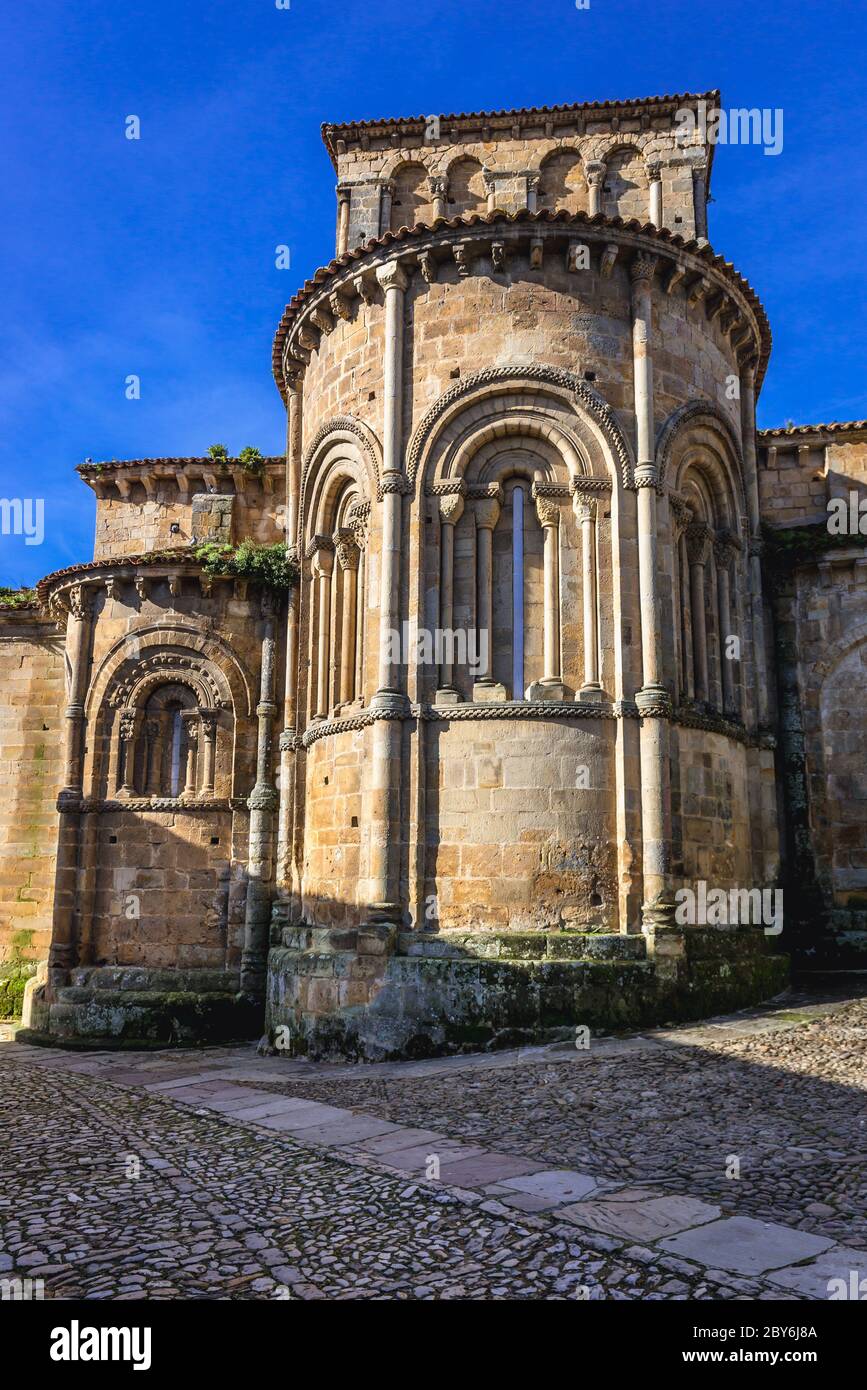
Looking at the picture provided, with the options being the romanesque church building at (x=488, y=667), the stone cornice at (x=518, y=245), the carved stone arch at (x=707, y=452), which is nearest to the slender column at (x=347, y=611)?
the romanesque church building at (x=488, y=667)

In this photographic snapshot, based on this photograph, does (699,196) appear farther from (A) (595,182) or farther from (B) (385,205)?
(B) (385,205)

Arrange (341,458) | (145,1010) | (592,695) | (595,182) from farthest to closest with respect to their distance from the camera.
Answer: (595,182)
(145,1010)
(341,458)
(592,695)

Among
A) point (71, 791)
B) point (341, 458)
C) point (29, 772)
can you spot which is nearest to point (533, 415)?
point (341, 458)

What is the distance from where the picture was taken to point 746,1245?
5.24m

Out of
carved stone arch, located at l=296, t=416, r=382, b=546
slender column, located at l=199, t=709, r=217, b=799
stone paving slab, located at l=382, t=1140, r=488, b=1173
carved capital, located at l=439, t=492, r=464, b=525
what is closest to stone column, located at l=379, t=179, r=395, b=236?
carved stone arch, located at l=296, t=416, r=382, b=546

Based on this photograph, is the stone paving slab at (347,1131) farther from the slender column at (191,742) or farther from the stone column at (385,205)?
the stone column at (385,205)

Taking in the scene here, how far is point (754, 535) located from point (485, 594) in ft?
15.3

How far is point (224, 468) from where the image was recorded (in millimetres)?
19484

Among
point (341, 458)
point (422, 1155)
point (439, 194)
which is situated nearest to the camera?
point (422, 1155)

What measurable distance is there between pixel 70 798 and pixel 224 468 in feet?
22.2

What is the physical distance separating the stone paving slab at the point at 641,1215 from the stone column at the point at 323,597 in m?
9.62

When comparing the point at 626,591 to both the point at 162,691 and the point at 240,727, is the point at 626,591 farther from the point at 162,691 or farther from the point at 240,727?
the point at 162,691

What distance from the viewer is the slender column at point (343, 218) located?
18.3m

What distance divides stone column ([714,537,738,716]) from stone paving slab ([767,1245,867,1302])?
9812 millimetres
